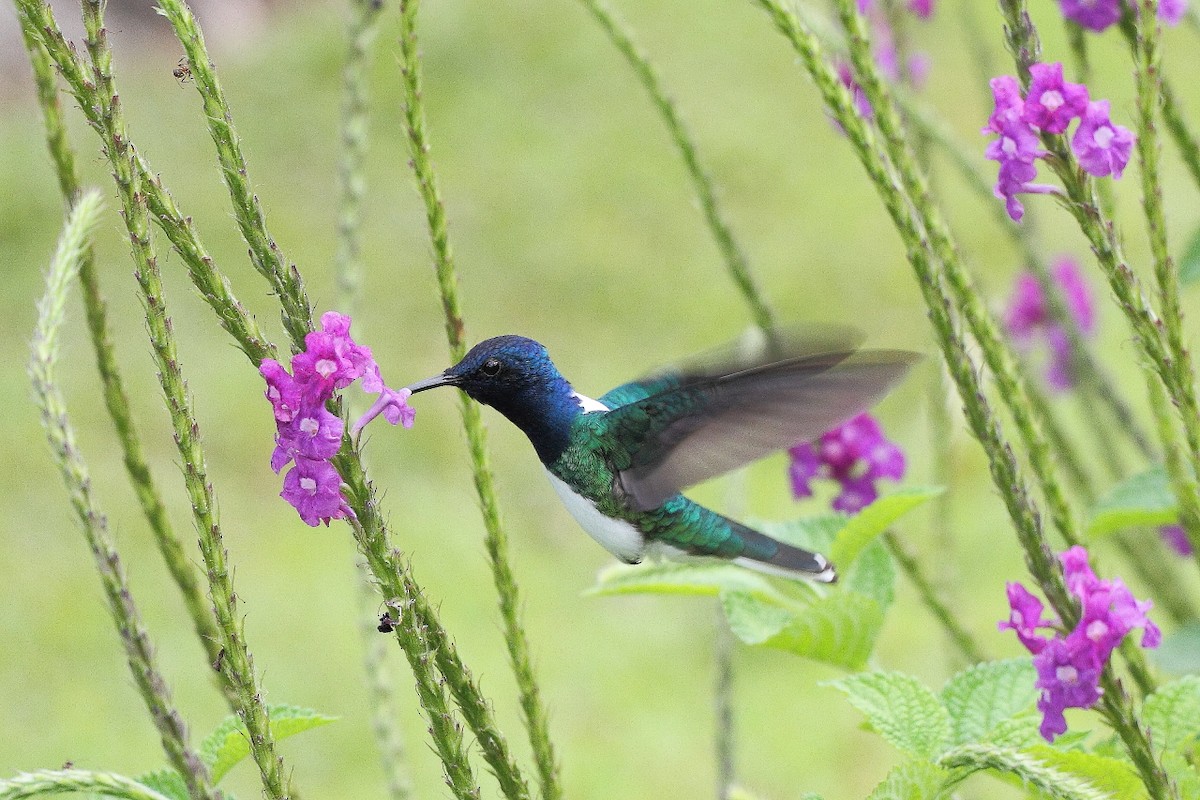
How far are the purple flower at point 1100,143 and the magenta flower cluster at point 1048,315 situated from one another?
223cm

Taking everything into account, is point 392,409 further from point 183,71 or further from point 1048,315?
point 1048,315

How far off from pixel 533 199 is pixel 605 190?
0.40 m

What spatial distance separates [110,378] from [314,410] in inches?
19.9

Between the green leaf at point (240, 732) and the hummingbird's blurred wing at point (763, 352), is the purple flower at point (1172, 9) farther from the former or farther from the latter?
the green leaf at point (240, 732)

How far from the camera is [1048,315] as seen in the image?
358cm

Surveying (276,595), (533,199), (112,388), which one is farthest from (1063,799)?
(533,199)

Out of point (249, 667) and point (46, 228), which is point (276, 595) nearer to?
point (46, 228)

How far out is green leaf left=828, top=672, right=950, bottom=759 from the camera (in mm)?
1289

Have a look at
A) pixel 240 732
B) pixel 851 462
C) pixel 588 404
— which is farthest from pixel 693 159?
pixel 240 732

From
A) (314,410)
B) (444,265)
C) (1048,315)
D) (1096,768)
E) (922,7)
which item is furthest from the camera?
(1048,315)

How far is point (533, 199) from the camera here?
669 centimetres

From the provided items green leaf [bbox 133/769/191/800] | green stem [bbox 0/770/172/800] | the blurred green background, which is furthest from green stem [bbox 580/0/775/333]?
the blurred green background

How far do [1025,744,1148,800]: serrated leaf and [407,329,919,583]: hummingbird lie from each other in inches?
16.1

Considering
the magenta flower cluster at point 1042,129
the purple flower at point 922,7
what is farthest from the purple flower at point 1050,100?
the purple flower at point 922,7
